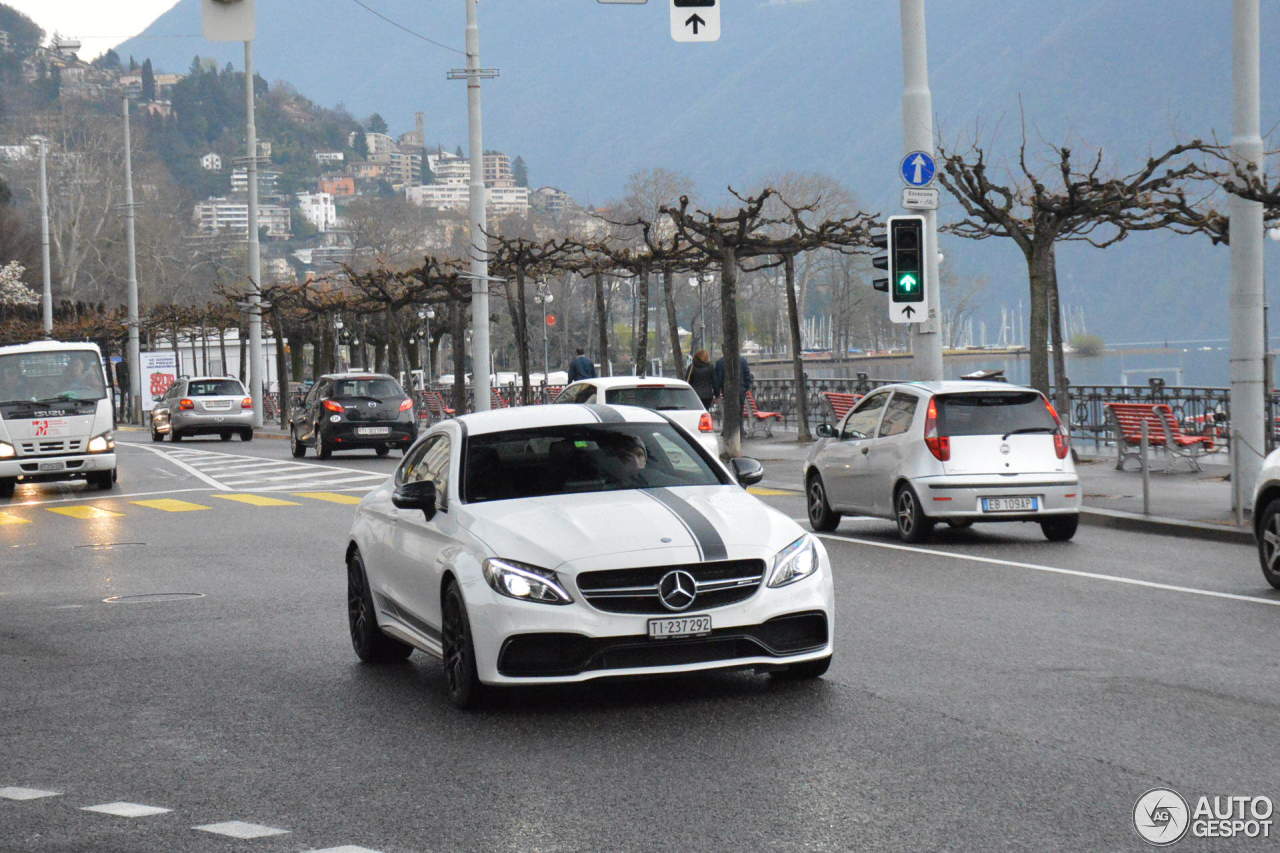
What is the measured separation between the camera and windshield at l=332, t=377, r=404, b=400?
35531 mm

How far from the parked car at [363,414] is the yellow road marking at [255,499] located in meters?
8.62

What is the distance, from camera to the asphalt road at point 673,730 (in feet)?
20.7

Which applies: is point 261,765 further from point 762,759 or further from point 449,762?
point 762,759

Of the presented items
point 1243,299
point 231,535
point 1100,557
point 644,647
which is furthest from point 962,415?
point 644,647

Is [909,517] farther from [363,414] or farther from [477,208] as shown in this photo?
[477,208]

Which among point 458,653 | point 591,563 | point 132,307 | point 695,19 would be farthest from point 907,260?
point 132,307

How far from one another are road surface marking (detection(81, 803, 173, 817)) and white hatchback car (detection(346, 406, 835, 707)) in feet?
6.26

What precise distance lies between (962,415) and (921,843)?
1136cm

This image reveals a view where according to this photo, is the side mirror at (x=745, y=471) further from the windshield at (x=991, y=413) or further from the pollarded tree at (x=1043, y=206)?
the pollarded tree at (x=1043, y=206)

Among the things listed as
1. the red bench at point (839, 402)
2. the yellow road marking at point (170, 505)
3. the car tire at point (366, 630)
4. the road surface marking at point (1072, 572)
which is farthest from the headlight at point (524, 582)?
the red bench at point (839, 402)

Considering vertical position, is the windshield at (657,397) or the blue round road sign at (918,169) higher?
the blue round road sign at (918,169)

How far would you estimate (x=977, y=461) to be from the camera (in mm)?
16797

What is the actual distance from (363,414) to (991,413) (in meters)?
20.3

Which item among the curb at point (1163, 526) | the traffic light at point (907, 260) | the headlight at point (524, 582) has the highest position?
the traffic light at point (907, 260)
